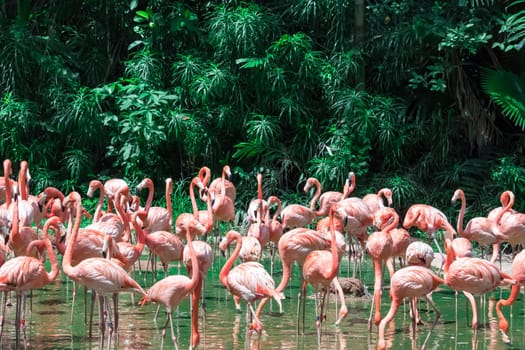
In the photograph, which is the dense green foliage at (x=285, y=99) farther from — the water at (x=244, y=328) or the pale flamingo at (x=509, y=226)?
the water at (x=244, y=328)

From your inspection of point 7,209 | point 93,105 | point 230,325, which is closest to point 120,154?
point 93,105

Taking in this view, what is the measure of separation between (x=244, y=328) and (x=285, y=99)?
6.15 meters

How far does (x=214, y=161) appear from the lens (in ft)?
42.9

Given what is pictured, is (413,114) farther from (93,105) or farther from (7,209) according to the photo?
(7,209)

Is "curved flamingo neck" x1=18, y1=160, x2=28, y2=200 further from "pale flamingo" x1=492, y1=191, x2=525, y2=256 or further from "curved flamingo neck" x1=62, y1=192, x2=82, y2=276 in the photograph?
"pale flamingo" x1=492, y1=191, x2=525, y2=256

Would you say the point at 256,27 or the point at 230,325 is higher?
the point at 256,27

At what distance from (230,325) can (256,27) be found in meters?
6.34

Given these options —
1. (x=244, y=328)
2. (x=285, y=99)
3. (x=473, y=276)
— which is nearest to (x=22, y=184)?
(x=244, y=328)

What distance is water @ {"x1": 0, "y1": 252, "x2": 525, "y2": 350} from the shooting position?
6.03 metres

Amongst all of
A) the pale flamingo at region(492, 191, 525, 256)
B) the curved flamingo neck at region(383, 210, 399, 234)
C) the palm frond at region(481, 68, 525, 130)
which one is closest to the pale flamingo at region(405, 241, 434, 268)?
the curved flamingo neck at region(383, 210, 399, 234)

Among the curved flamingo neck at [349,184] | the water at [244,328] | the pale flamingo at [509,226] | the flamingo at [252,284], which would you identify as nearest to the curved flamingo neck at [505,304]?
the water at [244,328]

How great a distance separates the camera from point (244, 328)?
21.6 ft

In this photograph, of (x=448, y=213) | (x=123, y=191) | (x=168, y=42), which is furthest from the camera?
(x=168, y=42)

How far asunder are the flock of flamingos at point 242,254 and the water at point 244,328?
15 centimetres
